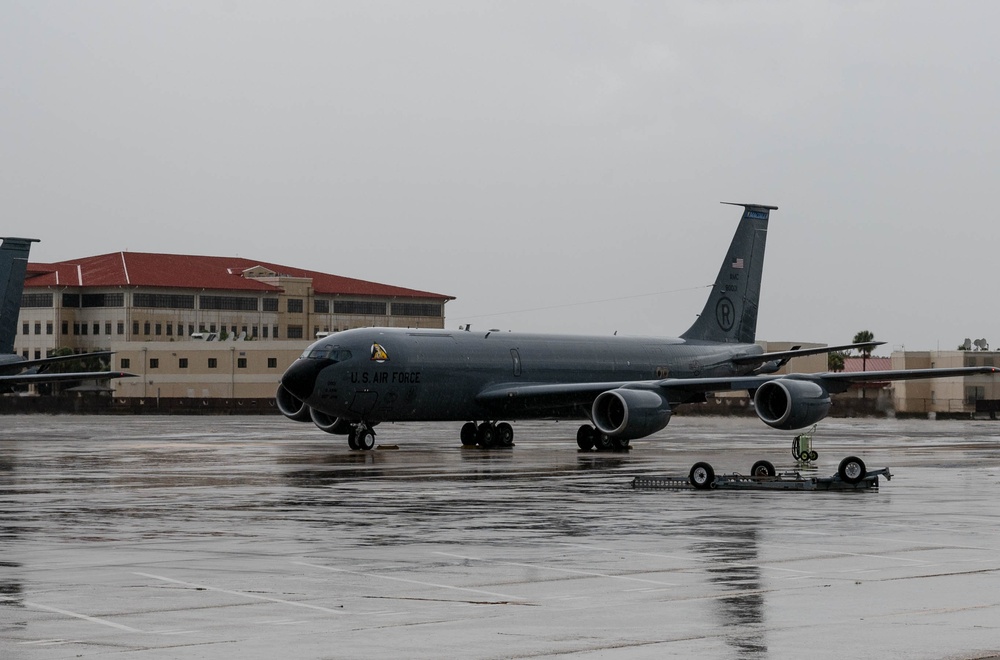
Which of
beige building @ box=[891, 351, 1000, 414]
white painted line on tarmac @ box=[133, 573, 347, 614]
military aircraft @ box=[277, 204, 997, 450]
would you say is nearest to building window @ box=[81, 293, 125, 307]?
beige building @ box=[891, 351, 1000, 414]

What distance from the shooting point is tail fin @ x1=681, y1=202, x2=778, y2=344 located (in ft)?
185

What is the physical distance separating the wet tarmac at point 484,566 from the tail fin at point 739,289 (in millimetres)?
25297

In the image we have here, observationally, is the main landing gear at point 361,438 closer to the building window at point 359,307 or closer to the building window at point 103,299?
the building window at point 103,299

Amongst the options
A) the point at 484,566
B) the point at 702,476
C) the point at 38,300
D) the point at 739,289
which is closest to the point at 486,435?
the point at 739,289

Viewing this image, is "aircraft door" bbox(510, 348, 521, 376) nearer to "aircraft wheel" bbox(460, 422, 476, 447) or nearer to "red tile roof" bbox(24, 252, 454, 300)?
"aircraft wheel" bbox(460, 422, 476, 447)

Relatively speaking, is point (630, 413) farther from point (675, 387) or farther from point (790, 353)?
point (790, 353)

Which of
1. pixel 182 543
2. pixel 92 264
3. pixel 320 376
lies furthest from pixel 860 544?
pixel 92 264

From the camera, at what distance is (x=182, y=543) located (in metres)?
17.3

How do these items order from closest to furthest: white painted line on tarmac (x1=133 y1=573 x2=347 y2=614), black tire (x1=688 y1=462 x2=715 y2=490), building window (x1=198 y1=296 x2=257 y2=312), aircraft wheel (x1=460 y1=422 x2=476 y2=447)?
white painted line on tarmac (x1=133 y1=573 x2=347 y2=614), black tire (x1=688 y1=462 x2=715 y2=490), aircraft wheel (x1=460 y1=422 x2=476 y2=447), building window (x1=198 y1=296 x2=257 y2=312)

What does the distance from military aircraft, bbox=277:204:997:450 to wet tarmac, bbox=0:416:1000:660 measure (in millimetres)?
10293

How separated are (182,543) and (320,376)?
2510cm

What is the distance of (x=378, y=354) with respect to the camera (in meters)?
43.4

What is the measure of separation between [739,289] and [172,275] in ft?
Answer: 366

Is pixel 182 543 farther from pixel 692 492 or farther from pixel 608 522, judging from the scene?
pixel 692 492
